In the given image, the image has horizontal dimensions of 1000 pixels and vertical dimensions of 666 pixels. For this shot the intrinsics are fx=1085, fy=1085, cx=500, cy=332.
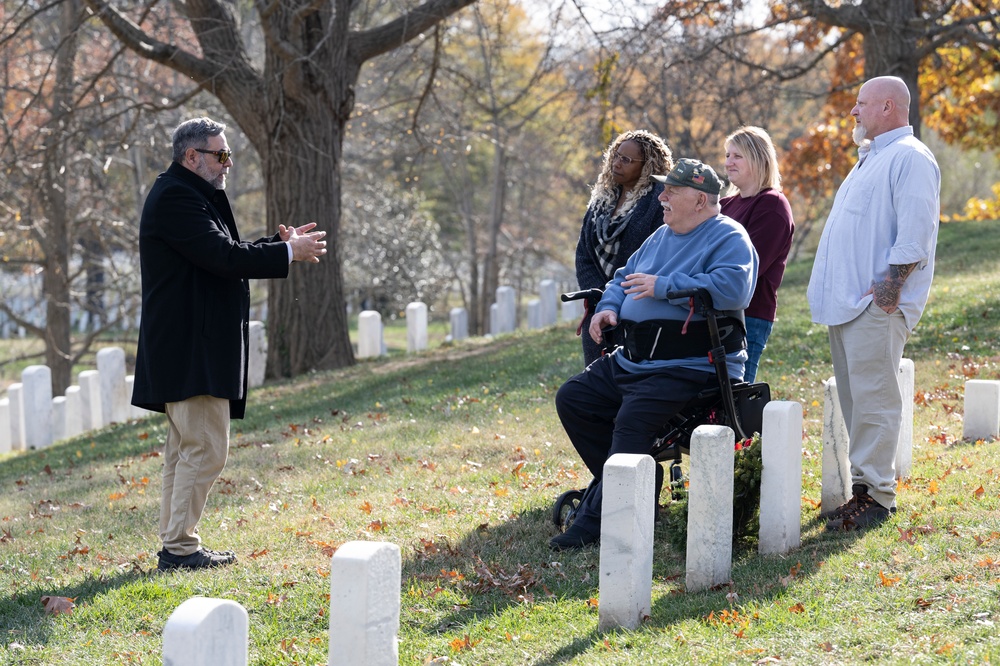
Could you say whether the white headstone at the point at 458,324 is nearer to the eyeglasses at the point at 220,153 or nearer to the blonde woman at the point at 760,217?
the blonde woman at the point at 760,217

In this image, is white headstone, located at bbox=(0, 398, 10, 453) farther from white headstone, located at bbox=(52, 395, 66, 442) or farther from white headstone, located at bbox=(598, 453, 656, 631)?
white headstone, located at bbox=(598, 453, 656, 631)

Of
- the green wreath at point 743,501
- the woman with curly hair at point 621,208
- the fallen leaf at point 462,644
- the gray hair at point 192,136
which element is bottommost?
the fallen leaf at point 462,644

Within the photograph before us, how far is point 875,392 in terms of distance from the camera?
5285 mm

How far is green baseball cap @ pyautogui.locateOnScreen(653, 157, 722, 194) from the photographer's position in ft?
17.5

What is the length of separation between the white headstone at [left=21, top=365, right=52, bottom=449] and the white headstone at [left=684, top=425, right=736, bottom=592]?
11.0 metres

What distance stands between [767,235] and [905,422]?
1.27 meters

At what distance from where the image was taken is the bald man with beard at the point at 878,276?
203 inches

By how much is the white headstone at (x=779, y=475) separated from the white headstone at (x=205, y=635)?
9.28 ft

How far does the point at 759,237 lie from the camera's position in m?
6.08

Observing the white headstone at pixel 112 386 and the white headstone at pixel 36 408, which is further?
the white headstone at pixel 112 386

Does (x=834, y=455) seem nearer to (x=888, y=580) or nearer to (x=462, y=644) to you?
(x=888, y=580)

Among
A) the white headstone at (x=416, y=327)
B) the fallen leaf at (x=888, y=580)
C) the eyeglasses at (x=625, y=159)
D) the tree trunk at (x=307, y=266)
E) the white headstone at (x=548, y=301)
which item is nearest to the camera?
the fallen leaf at (x=888, y=580)

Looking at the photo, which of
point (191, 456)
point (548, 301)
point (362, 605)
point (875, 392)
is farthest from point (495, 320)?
point (362, 605)

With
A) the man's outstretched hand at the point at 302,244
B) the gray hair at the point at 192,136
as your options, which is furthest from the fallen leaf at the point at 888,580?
the gray hair at the point at 192,136
